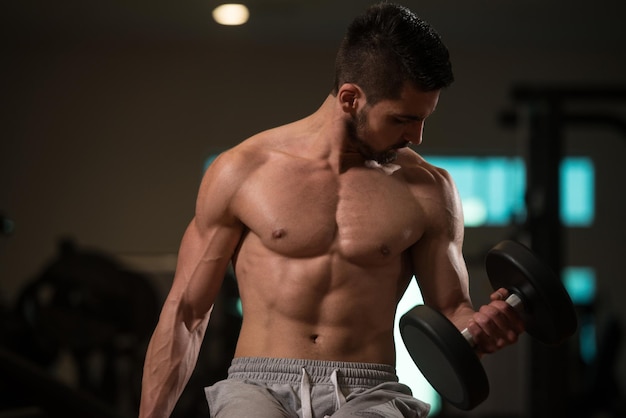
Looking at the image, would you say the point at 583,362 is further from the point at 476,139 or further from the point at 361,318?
the point at 361,318

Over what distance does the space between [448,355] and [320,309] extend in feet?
1.09

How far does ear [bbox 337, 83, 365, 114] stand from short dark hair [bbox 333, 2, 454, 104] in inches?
0.5

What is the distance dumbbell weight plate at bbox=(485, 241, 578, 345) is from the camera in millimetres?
1707

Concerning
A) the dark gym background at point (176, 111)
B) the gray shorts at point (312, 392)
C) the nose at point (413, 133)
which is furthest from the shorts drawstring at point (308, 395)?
the dark gym background at point (176, 111)

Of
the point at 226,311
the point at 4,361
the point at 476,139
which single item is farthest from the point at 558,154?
the point at 476,139

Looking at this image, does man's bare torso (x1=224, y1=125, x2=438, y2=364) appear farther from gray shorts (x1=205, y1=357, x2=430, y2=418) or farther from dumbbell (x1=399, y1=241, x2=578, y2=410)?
dumbbell (x1=399, y1=241, x2=578, y2=410)

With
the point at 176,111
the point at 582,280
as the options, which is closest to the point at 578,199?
the point at 582,280

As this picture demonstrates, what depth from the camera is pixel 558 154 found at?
4387 mm

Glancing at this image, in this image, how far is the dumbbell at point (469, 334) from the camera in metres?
1.66

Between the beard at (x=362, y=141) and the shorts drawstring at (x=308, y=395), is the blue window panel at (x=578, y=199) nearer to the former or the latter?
the beard at (x=362, y=141)

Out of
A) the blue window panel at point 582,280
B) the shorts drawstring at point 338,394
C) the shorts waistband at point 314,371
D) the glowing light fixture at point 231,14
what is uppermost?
the glowing light fixture at point 231,14

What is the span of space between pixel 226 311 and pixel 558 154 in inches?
89.4

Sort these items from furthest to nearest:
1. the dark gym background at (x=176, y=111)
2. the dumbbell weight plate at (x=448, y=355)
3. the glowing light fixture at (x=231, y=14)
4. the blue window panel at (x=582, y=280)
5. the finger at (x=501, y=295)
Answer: the blue window panel at (x=582, y=280) < the dark gym background at (x=176, y=111) < the glowing light fixture at (x=231, y=14) < the finger at (x=501, y=295) < the dumbbell weight plate at (x=448, y=355)

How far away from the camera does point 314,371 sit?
185cm
